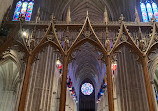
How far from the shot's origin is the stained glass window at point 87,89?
139 feet

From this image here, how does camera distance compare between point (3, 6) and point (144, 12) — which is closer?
point (3, 6)

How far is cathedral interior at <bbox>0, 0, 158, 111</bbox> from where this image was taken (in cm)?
626

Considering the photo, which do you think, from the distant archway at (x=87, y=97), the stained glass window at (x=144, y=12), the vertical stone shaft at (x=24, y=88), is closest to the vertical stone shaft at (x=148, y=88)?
the vertical stone shaft at (x=24, y=88)

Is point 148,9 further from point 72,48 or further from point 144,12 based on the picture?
point 72,48

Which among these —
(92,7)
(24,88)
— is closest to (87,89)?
(92,7)

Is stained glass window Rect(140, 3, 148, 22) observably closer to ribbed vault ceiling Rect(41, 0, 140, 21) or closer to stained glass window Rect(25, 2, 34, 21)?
ribbed vault ceiling Rect(41, 0, 140, 21)

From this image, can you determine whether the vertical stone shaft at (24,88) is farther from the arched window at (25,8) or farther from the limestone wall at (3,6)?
the arched window at (25,8)

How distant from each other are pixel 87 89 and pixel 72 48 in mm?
37523

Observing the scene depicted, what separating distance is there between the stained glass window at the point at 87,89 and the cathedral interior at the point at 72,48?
81.7 ft

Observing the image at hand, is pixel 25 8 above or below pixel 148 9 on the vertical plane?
above

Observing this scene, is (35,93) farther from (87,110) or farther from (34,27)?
(87,110)

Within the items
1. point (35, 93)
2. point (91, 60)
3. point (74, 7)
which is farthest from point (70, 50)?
point (91, 60)

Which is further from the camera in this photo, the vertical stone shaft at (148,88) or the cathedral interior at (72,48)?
the cathedral interior at (72,48)

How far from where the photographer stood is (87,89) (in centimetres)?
4250
